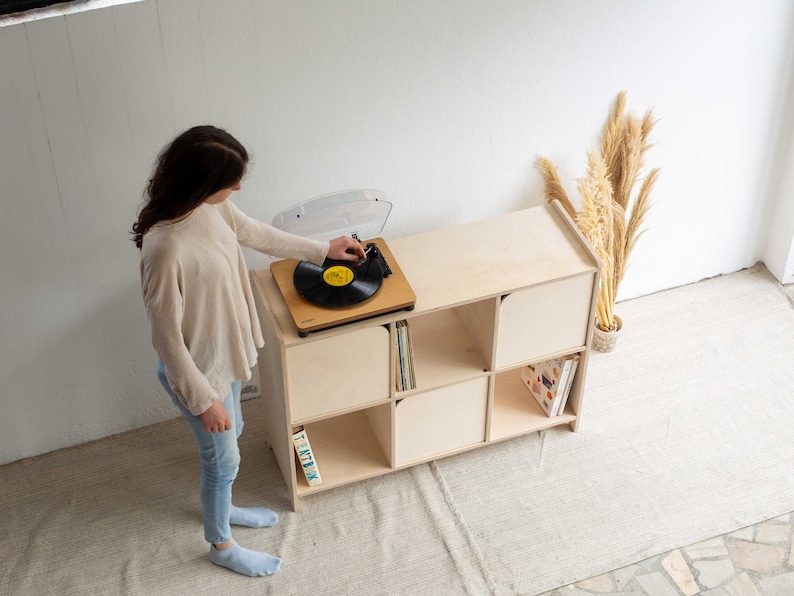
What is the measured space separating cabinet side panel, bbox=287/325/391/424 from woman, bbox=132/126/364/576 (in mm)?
168

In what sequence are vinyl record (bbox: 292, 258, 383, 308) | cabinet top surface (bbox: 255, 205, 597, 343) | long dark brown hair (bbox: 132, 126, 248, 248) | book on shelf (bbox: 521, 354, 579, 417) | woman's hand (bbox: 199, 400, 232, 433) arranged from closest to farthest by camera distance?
long dark brown hair (bbox: 132, 126, 248, 248), woman's hand (bbox: 199, 400, 232, 433), vinyl record (bbox: 292, 258, 383, 308), cabinet top surface (bbox: 255, 205, 597, 343), book on shelf (bbox: 521, 354, 579, 417)

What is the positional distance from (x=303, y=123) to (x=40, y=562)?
1.54 metres

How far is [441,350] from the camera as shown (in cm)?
290

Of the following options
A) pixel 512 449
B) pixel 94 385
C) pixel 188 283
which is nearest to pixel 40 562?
pixel 94 385

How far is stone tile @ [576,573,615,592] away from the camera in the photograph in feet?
8.64

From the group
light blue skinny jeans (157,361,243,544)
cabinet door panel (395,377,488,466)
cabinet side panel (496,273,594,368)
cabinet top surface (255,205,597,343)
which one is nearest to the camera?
light blue skinny jeans (157,361,243,544)

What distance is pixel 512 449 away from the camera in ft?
10.1

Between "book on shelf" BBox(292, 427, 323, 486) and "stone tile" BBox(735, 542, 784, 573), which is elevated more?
"book on shelf" BBox(292, 427, 323, 486)

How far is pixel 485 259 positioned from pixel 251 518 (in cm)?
108

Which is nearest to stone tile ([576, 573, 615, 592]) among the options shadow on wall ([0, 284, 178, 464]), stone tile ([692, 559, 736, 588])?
stone tile ([692, 559, 736, 588])

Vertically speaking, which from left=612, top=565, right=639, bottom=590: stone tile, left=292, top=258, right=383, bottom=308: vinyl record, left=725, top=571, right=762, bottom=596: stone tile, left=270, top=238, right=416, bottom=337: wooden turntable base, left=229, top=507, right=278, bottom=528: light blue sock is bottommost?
left=725, top=571, right=762, bottom=596: stone tile

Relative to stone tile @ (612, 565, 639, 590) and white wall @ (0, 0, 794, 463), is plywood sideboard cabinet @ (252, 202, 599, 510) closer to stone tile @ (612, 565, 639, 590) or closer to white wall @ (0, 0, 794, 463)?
white wall @ (0, 0, 794, 463)

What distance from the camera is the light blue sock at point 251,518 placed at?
111 inches

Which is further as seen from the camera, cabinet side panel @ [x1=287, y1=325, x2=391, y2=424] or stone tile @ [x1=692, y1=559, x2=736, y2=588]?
stone tile @ [x1=692, y1=559, x2=736, y2=588]
